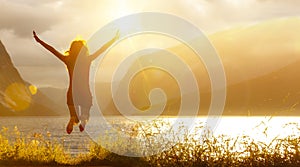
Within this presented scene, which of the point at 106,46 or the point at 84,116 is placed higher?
the point at 106,46

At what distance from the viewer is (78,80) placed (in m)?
6.65

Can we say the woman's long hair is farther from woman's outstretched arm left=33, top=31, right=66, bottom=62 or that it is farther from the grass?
the grass

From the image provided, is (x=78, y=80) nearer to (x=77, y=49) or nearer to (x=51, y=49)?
(x=77, y=49)

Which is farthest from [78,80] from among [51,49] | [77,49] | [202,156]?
[202,156]

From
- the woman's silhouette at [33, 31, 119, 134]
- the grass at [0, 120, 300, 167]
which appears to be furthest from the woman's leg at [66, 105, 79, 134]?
the grass at [0, 120, 300, 167]

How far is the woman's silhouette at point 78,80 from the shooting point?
666 cm

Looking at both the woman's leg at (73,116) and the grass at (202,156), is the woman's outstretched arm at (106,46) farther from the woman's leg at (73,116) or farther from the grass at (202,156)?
the grass at (202,156)

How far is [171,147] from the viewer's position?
13.3 metres

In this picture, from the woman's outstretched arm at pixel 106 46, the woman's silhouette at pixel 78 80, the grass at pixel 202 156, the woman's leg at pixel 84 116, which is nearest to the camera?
the woman's silhouette at pixel 78 80

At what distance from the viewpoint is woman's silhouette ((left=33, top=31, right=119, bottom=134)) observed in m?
6.66

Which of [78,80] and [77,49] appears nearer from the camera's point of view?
[78,80]

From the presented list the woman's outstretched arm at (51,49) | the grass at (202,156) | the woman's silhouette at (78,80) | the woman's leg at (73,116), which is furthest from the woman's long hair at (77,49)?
the grass at (202,156)

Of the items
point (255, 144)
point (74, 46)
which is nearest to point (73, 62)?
point (74, 46)

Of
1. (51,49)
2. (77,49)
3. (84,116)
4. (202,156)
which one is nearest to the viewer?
(84,116)
